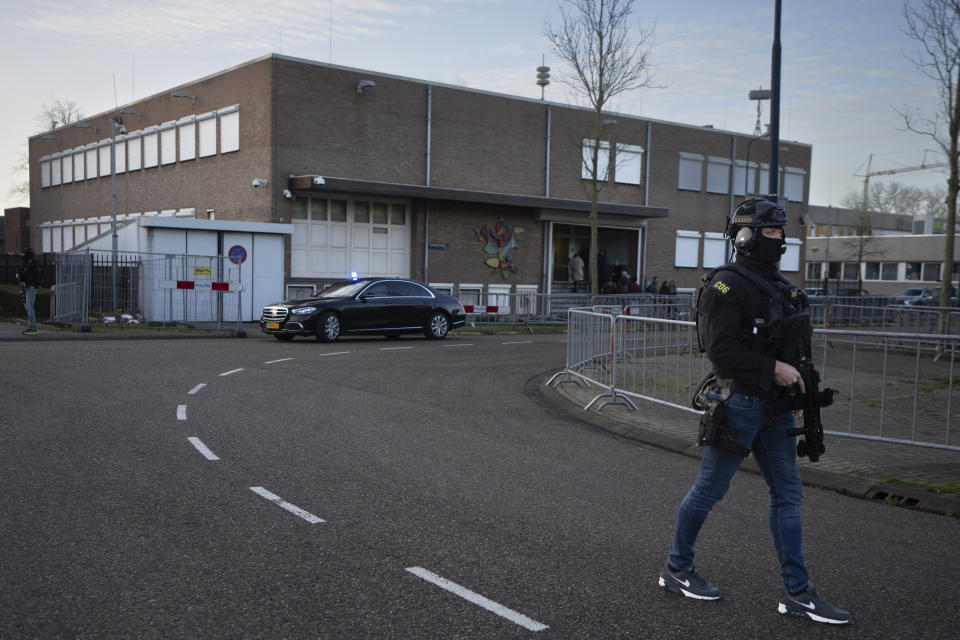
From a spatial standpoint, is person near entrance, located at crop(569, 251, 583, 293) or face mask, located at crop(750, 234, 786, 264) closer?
face mask, located at crop(750, 234, 786, 264)

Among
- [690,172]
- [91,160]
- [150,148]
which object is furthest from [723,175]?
[91,160]

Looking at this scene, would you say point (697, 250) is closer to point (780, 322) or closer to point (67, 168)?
point (67, 168)

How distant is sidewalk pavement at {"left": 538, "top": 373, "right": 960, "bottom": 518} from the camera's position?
6.72m

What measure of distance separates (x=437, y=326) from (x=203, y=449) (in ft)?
46.7

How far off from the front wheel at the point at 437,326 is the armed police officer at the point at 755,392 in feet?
57.1

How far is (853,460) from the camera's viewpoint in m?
7.82

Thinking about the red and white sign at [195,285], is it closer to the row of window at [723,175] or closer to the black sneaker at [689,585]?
the black sneaker at [689,585]

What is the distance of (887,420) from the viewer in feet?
30.1

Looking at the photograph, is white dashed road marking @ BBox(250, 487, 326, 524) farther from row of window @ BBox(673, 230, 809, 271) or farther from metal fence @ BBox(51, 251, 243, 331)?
row of window @ BBox(673, 230, 809, 271)

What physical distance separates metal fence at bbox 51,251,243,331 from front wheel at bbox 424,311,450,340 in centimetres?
492

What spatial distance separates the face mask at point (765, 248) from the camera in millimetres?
4332

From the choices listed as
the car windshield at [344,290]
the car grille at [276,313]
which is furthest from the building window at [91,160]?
the car grille at [276,313]

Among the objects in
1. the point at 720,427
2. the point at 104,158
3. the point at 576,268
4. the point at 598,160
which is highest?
the point at 104,158

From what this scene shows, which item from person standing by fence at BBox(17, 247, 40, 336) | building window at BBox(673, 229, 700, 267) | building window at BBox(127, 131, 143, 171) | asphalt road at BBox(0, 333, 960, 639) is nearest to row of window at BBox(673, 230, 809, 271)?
building window at BBox(673, 229, 700, 267)
